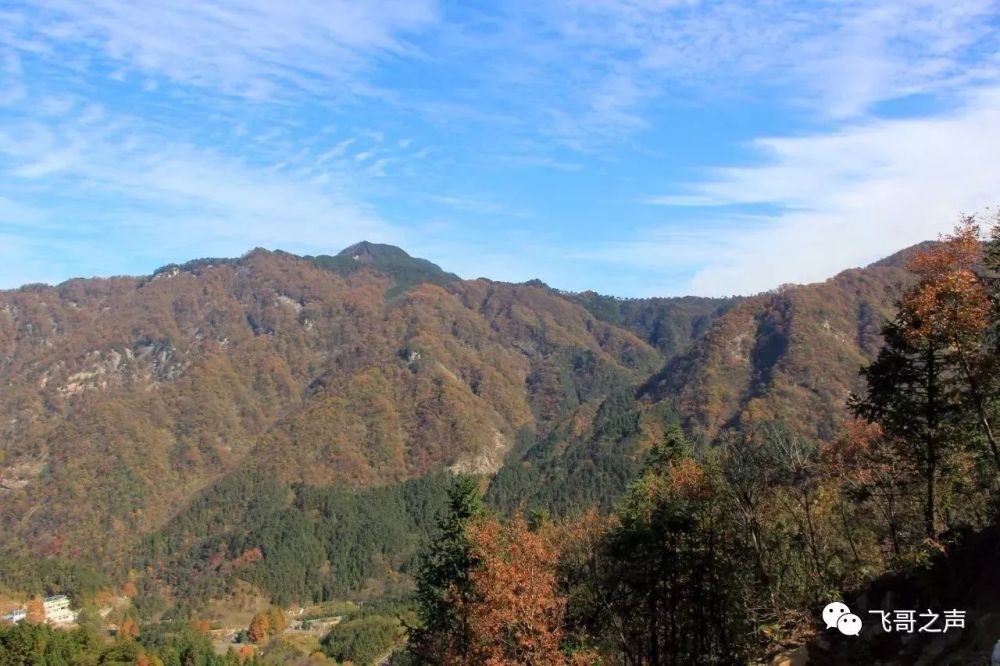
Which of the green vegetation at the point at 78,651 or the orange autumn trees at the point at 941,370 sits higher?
the orange autumn trees at the point at 941,370

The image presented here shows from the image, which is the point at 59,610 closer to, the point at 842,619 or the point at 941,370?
the point at 842,619

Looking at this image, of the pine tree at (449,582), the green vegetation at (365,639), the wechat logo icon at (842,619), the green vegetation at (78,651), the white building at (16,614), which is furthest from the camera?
the white building at (16,614)

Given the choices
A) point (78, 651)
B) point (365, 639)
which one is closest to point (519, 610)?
point (78, 651)

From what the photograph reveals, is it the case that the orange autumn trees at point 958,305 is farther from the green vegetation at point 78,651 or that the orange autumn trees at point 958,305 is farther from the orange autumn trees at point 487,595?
the green vegetation at point 78,651

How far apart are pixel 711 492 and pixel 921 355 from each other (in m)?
10.2

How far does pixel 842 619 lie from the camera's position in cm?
2092

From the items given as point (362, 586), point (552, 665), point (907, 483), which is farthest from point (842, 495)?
point (362, 586)

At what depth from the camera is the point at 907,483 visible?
1200 inches

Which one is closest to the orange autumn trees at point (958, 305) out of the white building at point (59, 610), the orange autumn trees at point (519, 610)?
the orange autumn trees at point (519, 610)

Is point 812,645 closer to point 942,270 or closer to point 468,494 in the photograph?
point 942,270

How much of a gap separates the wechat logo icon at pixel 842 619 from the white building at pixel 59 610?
18475 centimetres

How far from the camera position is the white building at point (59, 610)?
528 feet

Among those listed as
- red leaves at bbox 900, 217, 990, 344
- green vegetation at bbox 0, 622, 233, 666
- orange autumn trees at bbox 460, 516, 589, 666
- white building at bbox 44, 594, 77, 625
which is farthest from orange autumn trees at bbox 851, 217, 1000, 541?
white building at bbox 44, 594, 77, 625

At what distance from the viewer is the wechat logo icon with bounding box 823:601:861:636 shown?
2056 cm
